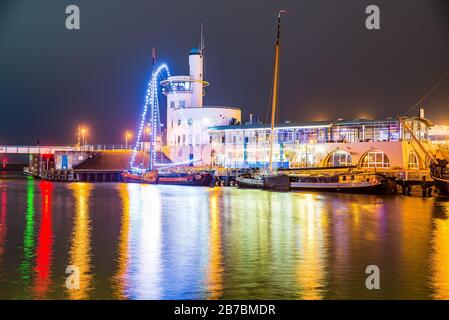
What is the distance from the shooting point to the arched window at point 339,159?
79.9m

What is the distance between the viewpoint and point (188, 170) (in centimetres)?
9356

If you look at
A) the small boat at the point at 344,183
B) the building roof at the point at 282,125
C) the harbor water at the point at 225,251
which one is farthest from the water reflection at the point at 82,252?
the building roof at the point at 282,125

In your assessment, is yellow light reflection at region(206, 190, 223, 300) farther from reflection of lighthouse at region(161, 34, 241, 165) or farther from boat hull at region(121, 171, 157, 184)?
reflection of lighthouse at region(161, 34, 241, 165)

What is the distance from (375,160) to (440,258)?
2077 inches

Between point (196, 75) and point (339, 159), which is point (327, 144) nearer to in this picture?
point (339, 159)

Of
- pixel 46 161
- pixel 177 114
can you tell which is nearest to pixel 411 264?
pixel 177 114

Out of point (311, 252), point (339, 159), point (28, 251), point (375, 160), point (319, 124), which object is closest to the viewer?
point (311, 252)

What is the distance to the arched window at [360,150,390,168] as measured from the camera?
76.6 metres

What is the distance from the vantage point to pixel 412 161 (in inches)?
3012

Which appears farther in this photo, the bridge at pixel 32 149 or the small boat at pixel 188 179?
the bridge at pixel 32 149

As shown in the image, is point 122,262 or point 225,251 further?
point 225,251

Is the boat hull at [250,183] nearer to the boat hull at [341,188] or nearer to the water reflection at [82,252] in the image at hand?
the boat hull at [341,188]

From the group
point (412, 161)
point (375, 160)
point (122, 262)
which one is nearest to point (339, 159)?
point (375, 160)
